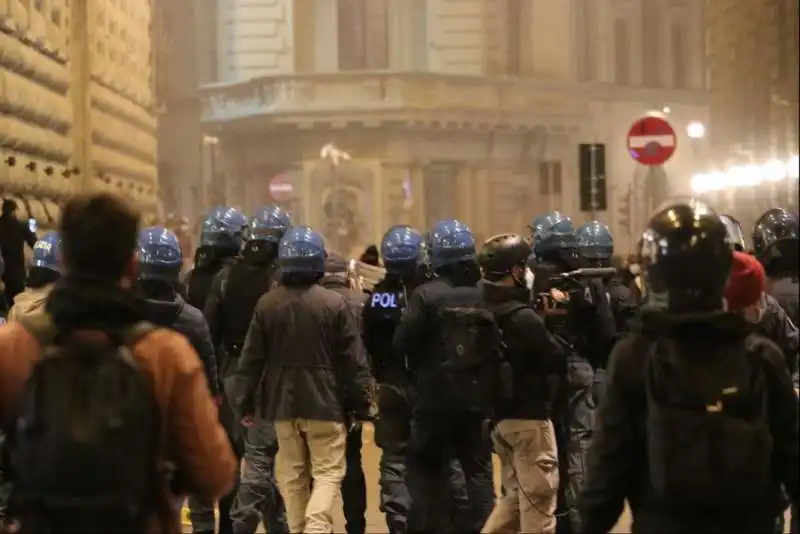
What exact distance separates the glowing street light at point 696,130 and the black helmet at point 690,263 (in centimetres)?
1422

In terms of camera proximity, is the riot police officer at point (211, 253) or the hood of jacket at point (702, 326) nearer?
the hood of jacket at point (702, 326)

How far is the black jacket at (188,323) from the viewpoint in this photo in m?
5.60

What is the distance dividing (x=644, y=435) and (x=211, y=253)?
4.39 metres

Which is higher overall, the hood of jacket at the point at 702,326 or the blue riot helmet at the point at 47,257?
the blue riot helmet at the point at 47,257

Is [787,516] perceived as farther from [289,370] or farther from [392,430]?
[289,370]

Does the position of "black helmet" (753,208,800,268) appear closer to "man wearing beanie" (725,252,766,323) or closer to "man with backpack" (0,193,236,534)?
"man wearing beanie" (725,252,766,323)

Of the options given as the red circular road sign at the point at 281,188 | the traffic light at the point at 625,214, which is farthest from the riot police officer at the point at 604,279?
the red circular road sign at the point at 281,188

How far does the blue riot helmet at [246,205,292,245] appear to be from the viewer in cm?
689

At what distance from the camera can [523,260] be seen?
5.87 meters

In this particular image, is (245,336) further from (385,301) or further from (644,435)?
(644,435)

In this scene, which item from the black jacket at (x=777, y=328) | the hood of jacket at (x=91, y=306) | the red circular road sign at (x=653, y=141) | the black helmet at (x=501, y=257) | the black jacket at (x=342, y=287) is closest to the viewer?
the hood of jacket at (x=91, y=306)

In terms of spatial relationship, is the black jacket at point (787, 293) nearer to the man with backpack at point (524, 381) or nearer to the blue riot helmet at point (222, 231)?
the man with backpack at point (524, 381)

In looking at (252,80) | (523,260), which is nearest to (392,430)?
(523,260)

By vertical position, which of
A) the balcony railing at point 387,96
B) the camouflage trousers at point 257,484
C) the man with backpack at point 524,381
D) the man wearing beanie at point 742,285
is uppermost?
the balcony railing at point 387,96
